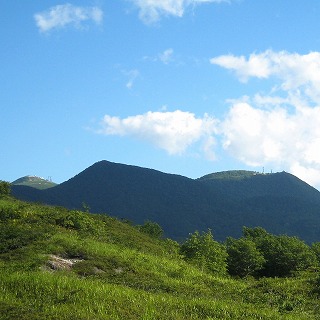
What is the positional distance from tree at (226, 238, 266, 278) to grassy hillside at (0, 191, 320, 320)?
18.3 metres

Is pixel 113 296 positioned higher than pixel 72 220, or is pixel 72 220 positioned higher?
pixel 72 220

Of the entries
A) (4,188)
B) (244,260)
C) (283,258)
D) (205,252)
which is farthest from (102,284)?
(4,188)

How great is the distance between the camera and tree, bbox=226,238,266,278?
55062mm

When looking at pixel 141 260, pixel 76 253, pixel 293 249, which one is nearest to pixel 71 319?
pixel 76 253

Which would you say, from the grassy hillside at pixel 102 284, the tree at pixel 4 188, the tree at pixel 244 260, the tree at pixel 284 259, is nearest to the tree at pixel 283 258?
the tree at pixel 284 259

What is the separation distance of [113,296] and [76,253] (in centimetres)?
1058

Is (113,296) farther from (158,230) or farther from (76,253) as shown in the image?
(158,230)

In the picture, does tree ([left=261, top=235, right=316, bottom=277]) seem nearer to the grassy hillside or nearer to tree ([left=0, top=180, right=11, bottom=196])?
the grassy hillside

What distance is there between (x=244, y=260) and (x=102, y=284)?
36.4m

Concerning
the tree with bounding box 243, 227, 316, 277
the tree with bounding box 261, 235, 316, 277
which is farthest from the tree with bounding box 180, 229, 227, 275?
the tree with bounding box 261, 235, 316, 277

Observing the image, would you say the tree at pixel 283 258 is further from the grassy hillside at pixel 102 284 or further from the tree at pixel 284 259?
the grassy hillside at pixel 102 284

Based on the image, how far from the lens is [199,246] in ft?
172

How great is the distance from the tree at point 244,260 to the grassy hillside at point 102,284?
59.9 feet

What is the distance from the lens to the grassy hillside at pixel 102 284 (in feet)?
59.4
